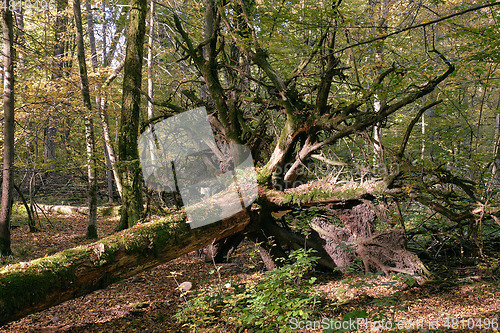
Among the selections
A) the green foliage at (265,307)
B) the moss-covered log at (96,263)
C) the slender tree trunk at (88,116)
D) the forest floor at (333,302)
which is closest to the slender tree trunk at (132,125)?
the forest floor at (333,302)

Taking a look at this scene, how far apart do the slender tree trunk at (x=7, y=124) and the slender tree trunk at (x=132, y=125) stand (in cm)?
224

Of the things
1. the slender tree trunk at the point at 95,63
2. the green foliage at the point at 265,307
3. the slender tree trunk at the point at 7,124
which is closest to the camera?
the green foliage at the point at 265,307

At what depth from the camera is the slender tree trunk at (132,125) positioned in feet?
21.0

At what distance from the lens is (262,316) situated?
12.9ft

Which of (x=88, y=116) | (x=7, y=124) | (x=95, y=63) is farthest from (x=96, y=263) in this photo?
(x=95, y=63)

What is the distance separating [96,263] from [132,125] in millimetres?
3543

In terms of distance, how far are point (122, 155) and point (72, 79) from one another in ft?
11.4

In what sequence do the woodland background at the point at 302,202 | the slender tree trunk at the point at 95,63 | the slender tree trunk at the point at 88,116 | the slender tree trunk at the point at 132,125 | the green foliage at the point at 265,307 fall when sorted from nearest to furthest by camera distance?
the green foliage at the point at 265,307 < the woodland background at the point at 302,202 < the slender tree trunk at the point at 132,125 < the slender tree trunk at the point at 88,116 < the slender tree trunk at the point at 95,63

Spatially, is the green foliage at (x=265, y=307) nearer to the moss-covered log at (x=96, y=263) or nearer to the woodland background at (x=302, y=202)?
the woodland background at (x=302, y=202)

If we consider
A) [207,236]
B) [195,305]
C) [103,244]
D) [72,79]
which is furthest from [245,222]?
[72,79]

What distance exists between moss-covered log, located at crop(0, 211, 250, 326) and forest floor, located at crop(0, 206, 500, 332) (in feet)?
1.60

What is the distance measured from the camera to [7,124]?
249 inches

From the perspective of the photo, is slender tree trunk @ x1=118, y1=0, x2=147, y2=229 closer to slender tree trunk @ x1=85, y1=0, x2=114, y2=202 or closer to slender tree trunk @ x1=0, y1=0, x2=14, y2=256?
slender tree trunk @ x1=85, y1=0, x2=114, y2=202

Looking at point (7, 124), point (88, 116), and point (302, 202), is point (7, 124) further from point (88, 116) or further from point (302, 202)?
point (302, 202)
